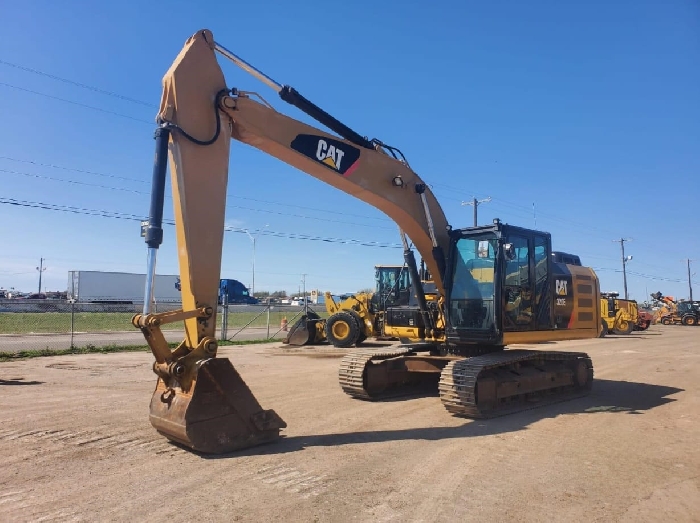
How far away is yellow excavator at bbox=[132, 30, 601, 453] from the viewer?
584 centimetres

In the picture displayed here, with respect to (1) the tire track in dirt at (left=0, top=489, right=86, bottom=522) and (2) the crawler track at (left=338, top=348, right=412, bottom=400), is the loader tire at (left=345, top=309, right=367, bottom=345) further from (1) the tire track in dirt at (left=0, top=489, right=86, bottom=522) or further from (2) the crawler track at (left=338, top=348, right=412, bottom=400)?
(1) the tire track in dirt at (left=0, top=489, right=86, bottom=522)

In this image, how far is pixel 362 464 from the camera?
5.50 m

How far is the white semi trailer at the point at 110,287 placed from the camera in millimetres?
47312

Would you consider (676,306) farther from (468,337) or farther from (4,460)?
(4,460)

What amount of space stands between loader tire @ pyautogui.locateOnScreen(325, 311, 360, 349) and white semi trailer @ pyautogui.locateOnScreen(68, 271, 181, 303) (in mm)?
29878

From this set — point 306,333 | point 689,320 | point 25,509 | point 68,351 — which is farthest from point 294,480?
point 689,320

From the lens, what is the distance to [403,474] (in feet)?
17.0

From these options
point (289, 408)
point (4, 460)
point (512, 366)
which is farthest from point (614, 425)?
point (4, 460)

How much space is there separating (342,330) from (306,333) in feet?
5.22

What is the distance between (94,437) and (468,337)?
5.35 meters

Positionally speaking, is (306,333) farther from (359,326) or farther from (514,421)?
(514,421)

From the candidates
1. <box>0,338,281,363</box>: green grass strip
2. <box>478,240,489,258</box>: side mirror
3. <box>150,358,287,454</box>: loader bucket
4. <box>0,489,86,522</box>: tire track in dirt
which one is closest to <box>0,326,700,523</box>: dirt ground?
<box>0,489,86,522</box>: tire track in dirt

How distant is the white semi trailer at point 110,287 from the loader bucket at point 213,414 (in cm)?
4266

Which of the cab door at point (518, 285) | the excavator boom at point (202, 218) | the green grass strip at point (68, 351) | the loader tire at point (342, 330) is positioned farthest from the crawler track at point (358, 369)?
the loader tire at point (342, 330)
